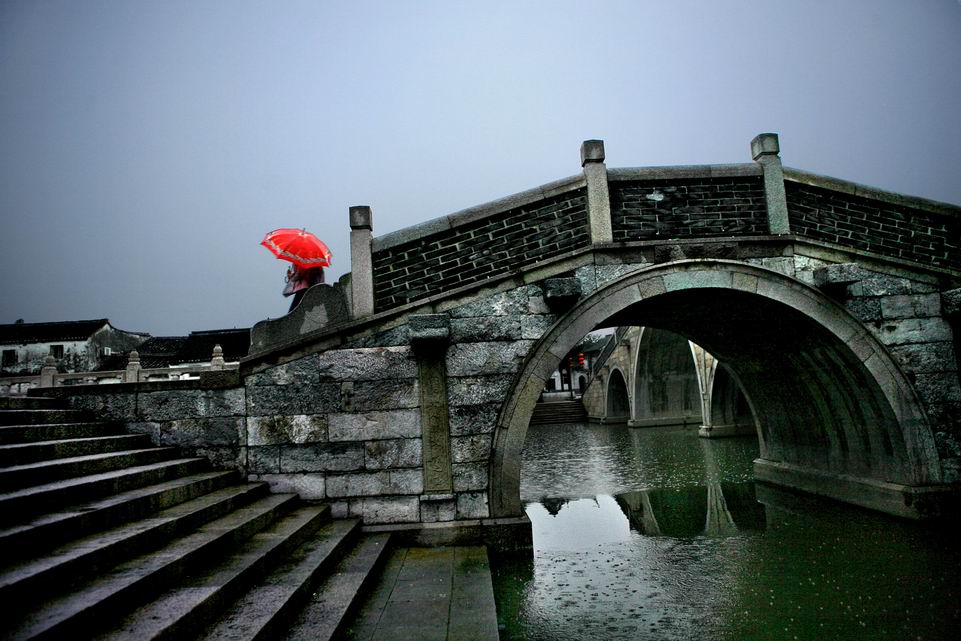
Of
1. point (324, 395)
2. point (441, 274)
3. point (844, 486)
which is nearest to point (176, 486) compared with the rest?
point (324, 395)

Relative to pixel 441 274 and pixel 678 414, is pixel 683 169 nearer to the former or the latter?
pixel 441 274

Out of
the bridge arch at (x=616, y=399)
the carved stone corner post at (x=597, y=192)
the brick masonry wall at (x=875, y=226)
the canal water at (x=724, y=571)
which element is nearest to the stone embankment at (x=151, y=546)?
the canal water at (x=724, y=571)

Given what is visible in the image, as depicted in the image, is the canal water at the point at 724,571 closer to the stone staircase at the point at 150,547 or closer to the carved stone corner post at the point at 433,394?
the carved stone corner post at the point at 433,394

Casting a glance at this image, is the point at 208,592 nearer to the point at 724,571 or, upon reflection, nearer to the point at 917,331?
the point at 724,571

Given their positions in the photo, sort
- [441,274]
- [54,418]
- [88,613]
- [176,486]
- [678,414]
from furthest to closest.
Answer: [678,414] → [441,274] → [54,418] → [176,486] → [88,613]

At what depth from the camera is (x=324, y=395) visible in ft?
22.6

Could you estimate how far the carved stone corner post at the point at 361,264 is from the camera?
23.1ft

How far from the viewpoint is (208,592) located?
3.74 metres

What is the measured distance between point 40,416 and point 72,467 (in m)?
1.84

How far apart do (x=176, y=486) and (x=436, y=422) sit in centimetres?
255

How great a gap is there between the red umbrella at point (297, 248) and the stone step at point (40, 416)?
2.93m

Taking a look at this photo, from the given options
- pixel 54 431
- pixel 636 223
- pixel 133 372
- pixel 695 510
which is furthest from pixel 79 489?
pixel 133 372

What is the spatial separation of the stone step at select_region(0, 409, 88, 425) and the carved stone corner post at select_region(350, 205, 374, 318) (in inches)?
125

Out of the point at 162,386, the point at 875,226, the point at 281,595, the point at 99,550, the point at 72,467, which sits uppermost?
the point at 875,226
